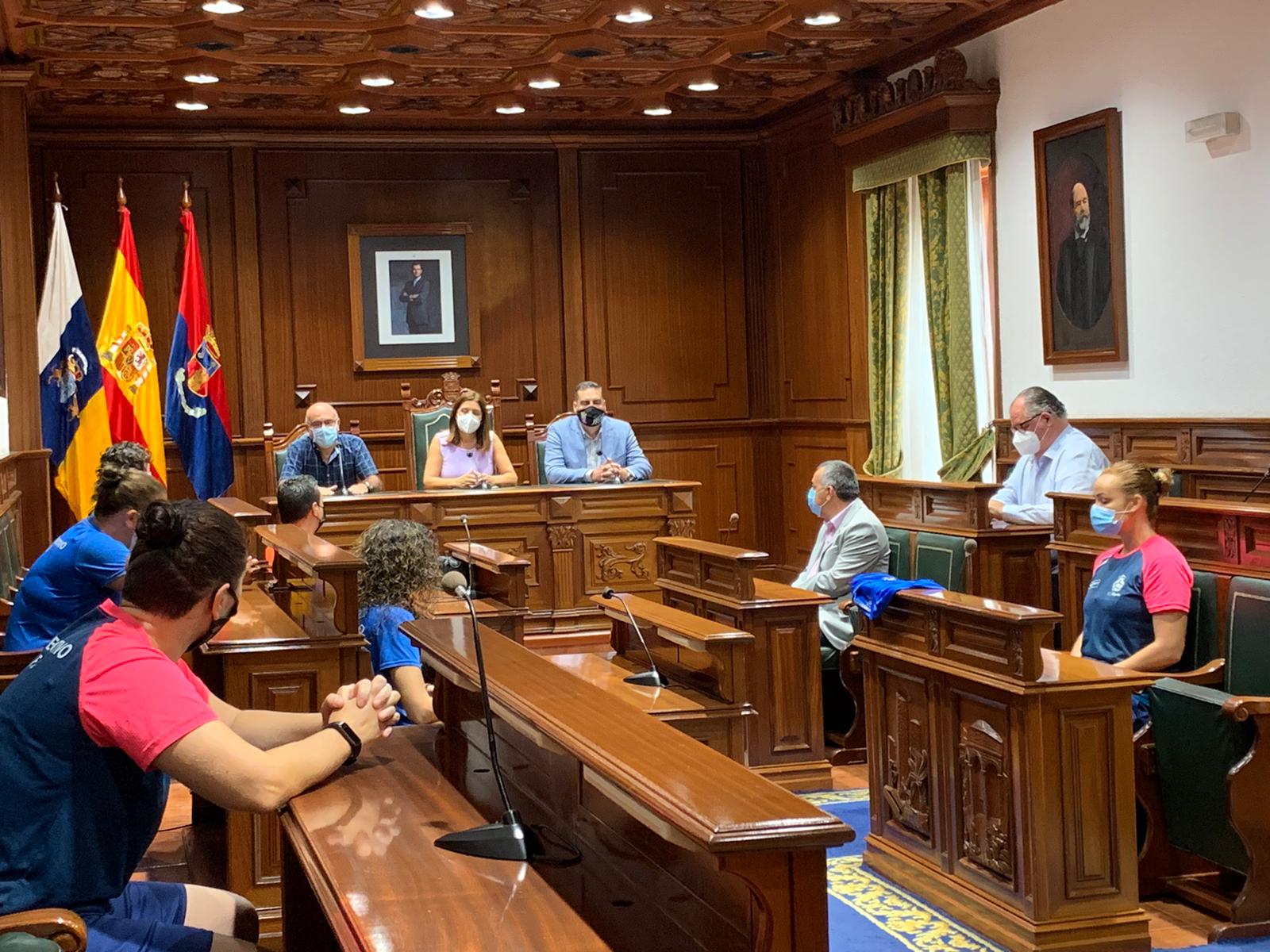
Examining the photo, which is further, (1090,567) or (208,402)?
(208,402)

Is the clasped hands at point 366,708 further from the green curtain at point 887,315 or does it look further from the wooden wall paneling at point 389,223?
the wooden wall paneling at point 389,223

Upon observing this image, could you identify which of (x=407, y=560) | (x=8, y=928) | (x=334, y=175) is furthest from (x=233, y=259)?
(x=8, y=928)

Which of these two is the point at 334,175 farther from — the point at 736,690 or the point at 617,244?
the point at 736,690

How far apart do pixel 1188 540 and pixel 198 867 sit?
3.44 m

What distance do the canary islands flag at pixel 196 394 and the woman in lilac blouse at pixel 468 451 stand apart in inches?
62.5

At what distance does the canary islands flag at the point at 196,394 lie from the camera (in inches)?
368

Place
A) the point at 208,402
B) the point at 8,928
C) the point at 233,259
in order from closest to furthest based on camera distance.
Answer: the point at 8,928, the point at 208,402, the point at 233,259

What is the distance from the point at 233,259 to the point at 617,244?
9.01 ft

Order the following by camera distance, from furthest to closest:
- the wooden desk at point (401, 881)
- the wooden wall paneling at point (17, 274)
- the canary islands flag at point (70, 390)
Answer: the canary islands flag at point (70, 390) → the wooden wall paneling at point (17, 274) → the wooden desk at point (401, 881)

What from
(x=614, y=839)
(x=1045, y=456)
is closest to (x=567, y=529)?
(x=1045, y=456)

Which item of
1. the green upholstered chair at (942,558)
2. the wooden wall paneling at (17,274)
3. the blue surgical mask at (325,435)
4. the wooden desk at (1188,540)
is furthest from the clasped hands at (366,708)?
the wooden wall paneling at (17,274)

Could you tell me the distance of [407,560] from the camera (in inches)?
175

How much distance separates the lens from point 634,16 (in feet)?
25.0

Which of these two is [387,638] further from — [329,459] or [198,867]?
[329,459]
